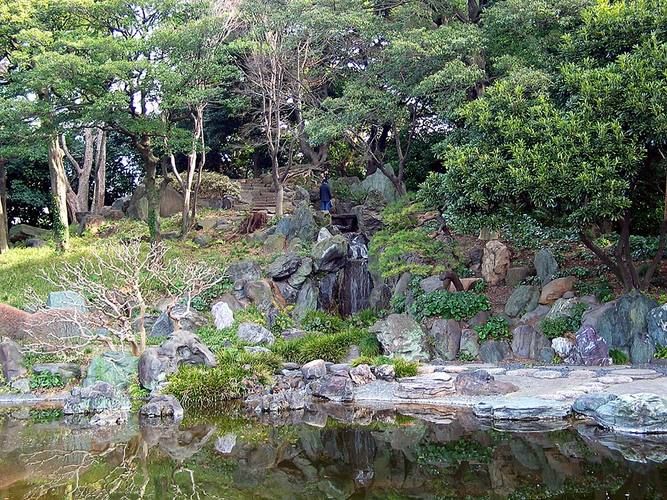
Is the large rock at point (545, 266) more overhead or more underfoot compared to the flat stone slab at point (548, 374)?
more overhead

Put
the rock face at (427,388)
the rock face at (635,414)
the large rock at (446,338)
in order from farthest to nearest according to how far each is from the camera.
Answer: the large rock at (446,338) < the rock face at (427,388) < the rock face at (635,414)

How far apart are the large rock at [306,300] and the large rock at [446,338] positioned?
403 centimetres

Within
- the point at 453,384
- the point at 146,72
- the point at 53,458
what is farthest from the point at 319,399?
the point at 146,72

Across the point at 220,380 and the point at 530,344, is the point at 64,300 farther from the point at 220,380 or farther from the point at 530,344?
the point at 530,344

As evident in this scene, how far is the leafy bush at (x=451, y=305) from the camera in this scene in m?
12.8

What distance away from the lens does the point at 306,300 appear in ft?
52.7

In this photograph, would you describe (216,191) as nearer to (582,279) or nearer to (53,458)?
(582,279)

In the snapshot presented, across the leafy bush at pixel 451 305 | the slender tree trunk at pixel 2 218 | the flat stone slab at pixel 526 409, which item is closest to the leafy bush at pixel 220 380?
the leafy bush at pixel 451 305

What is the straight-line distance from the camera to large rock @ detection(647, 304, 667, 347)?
1062cm

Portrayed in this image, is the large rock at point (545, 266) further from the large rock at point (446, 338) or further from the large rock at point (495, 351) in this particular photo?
the large rock at point (446, 338)

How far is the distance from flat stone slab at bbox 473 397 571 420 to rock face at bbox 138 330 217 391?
16.9 feet

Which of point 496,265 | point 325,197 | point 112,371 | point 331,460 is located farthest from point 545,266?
point 325,197

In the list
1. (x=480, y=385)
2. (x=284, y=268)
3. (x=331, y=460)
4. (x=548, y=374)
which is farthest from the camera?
(x=284, y=268)

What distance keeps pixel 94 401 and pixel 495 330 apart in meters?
7.49
